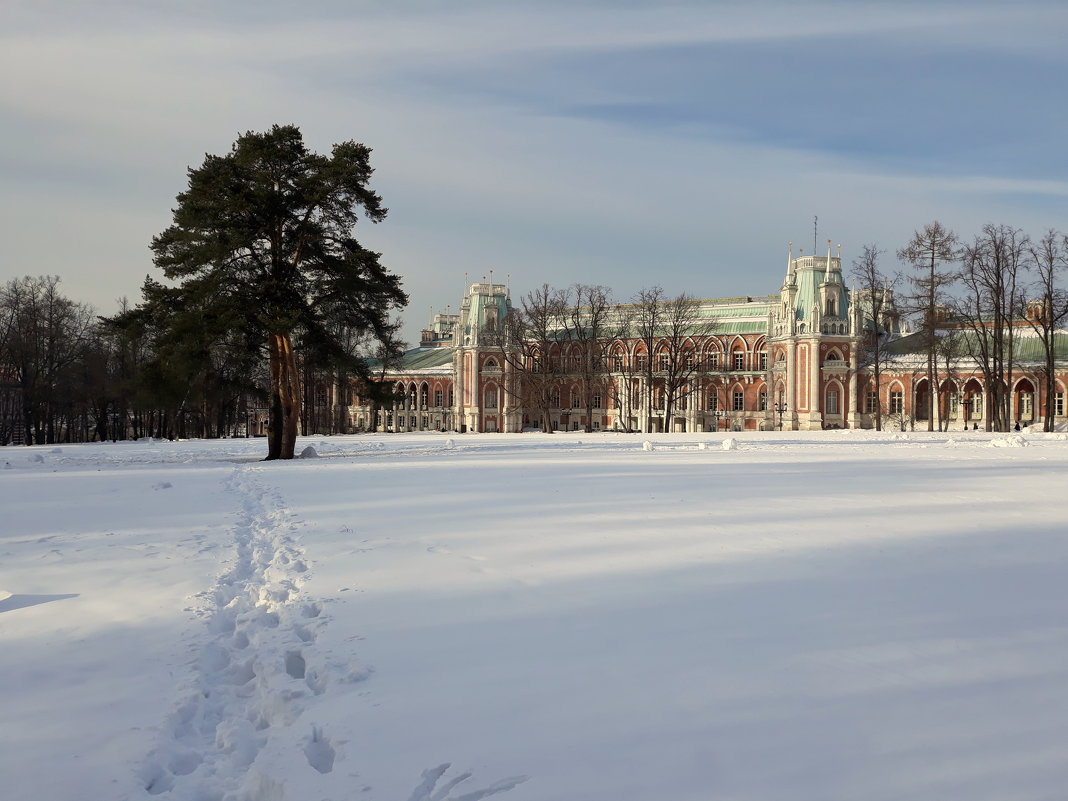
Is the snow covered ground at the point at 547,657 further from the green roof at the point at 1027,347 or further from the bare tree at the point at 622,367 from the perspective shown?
the green roof at the point at 1027,347

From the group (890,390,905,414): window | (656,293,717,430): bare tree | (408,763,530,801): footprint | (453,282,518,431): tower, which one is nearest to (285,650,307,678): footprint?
(408,763,530,801): footprint

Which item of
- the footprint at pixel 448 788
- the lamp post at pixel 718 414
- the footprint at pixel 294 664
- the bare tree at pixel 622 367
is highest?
the bare tree at pixel 622 367

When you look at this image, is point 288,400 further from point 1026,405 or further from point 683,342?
point 1026,405

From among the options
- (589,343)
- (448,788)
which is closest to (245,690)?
(448,788)

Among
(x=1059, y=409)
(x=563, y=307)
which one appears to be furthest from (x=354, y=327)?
(x=1059, y=409)

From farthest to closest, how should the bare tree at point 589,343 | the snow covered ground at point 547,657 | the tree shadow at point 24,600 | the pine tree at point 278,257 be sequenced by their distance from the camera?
1. the bare tree at point 589,343
2. the pine tree at point 278,257
3. the tree shadow at point 24,600
4. the snow covered ground at point 547,657

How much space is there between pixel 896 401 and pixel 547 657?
252 feet

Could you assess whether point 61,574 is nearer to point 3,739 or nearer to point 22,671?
point 22,671

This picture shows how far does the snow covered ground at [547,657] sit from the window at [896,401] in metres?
68.5

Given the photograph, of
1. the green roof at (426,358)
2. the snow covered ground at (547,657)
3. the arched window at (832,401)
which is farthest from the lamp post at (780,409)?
the snow covered ground at (547,657)

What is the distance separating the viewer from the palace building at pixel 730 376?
72938 mm

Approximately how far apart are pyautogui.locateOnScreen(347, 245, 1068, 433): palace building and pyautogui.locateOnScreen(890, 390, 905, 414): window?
79 millimetres

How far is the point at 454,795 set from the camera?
399 cm

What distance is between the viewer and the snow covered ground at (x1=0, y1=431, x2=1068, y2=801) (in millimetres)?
4195
